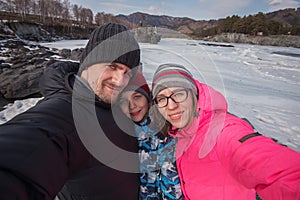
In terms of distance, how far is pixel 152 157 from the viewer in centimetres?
120

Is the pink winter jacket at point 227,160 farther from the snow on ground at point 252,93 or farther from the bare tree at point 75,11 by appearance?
the bare tree at point 75,11

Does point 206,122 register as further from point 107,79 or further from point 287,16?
point 287,16

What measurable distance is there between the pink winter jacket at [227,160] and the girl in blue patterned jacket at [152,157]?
0.22 ft

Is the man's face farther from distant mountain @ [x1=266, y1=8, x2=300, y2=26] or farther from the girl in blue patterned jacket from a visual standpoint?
distant mountain @ [x1=266, y1=8, x2=300, y2=26]

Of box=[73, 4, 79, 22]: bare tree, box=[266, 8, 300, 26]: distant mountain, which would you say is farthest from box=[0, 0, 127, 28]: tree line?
box=[266, 8, 300, 26]: distant mountain

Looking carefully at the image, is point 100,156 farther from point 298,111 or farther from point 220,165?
point 298,111

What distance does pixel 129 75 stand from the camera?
1.18 meters

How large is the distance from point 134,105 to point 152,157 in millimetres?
374

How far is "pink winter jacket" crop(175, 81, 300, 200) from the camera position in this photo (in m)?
0.65

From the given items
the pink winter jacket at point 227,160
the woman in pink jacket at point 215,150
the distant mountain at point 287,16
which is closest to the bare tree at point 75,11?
the woman in pink jacket at point 215,150

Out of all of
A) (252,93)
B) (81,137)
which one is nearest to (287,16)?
(252,93)

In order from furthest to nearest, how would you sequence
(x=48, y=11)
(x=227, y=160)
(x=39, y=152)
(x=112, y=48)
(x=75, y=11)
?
(x=75, y=11)
(x=48, y=11)
(x=112, y=48)
(x=227, y=160)
(x=39, y=152)

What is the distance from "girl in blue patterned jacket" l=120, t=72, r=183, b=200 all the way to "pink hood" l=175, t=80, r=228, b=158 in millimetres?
103

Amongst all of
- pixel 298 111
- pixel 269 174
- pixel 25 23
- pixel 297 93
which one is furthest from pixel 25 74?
pixel 25 23
